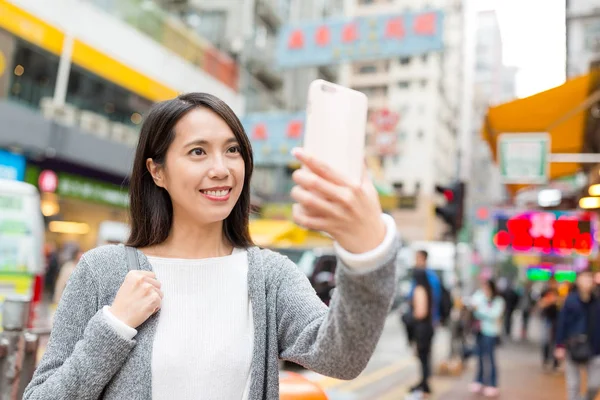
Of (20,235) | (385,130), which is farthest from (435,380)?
(385,130)

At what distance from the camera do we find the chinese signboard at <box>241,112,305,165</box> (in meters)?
15.9

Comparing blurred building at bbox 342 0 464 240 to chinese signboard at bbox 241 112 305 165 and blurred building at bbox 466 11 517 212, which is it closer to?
blurred building at bbox 466 11 517 212

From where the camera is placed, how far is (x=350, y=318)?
1.07 metres

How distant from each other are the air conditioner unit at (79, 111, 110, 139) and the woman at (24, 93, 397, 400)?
13.7 meters

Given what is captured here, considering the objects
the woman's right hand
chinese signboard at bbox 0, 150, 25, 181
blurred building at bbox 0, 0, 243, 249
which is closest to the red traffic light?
blurred building at bbox 0, 0, 243, 249

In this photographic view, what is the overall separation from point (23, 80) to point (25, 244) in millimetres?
6404

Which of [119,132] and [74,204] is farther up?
[119,132]

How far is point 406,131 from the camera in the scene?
52000mm

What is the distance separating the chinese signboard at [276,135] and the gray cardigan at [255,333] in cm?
1425

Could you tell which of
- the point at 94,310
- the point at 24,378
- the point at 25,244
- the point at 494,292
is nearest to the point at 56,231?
the point at 25,244

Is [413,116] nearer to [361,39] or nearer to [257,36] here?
[257,36]

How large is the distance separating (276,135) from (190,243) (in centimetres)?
1468

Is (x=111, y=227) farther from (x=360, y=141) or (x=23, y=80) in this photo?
(x=360, y=141)

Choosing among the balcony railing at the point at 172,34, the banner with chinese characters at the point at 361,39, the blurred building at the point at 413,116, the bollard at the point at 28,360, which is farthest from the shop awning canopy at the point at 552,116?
the blurred building at the point at 413,116
